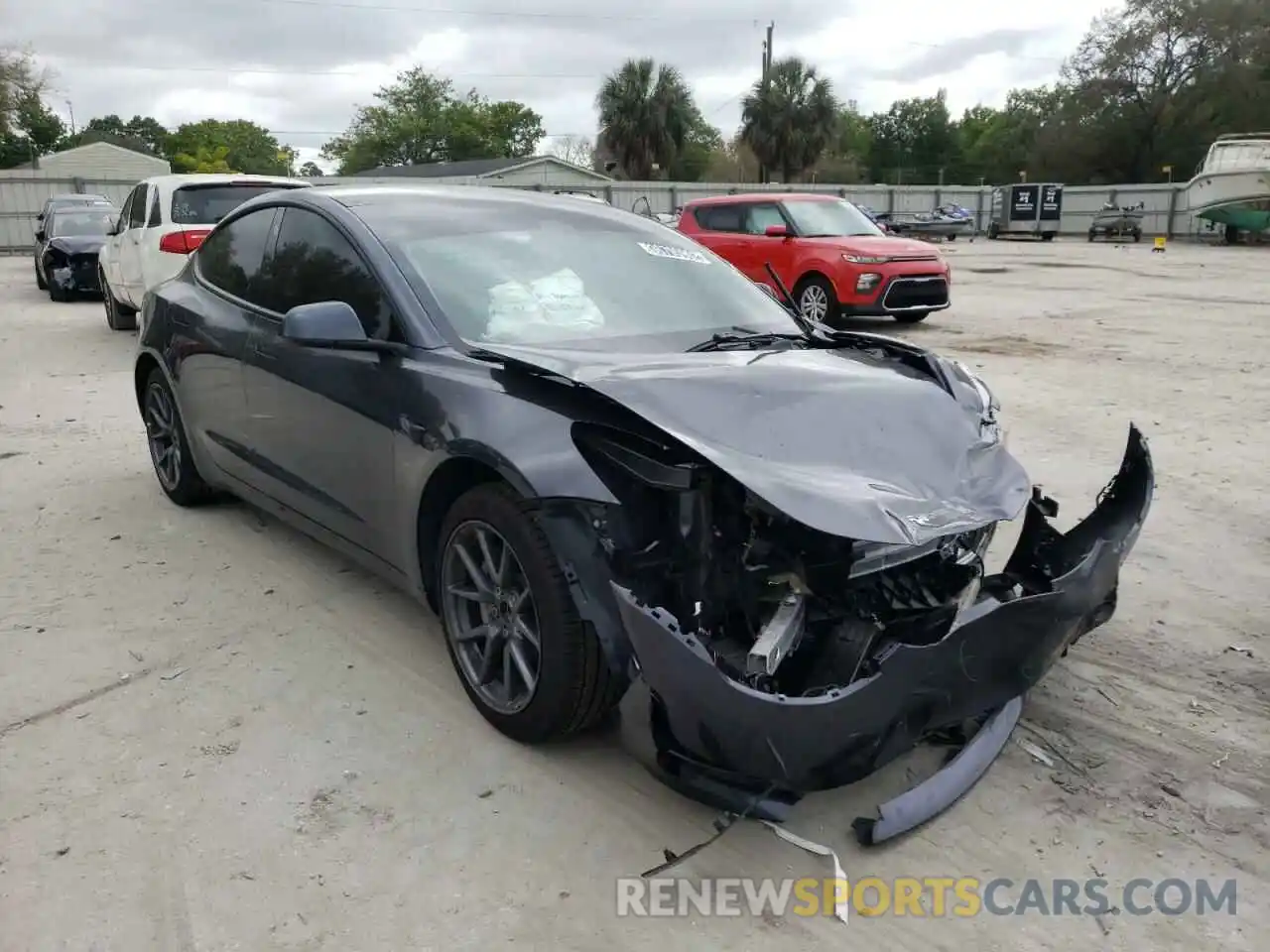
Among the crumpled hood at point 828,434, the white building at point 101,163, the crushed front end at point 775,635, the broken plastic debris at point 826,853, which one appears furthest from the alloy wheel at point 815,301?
the white building at point 101,163

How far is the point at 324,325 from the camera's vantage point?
3326mm

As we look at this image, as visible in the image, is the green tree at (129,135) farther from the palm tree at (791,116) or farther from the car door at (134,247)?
the car door at (134,247)

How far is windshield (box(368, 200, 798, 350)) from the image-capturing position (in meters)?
3.45

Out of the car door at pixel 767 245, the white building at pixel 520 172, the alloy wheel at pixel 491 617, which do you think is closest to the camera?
the alloy wheel at pixel 491 617

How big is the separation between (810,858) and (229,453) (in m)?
3.20

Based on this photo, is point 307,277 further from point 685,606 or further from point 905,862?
point 905,862

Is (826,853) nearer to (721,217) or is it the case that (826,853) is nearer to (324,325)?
(324,325)

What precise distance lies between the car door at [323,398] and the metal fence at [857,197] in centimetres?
1967

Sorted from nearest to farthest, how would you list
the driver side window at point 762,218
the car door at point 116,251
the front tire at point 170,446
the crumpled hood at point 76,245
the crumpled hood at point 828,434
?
the crumpled hood at point 828,434, the front tire at point 170,446, the car door at point 116,251, the driver side window at point 762,218, the crumpled hood at point 76,245

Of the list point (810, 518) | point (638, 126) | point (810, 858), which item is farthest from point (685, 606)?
point (638, 126)

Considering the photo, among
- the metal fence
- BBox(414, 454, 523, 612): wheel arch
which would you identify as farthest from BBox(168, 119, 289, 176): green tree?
BBox(414, 454, 523, 612): wheel arch

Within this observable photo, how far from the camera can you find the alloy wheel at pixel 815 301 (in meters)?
12.1

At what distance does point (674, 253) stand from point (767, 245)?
9078 millimetres

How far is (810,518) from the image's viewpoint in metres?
2.30
